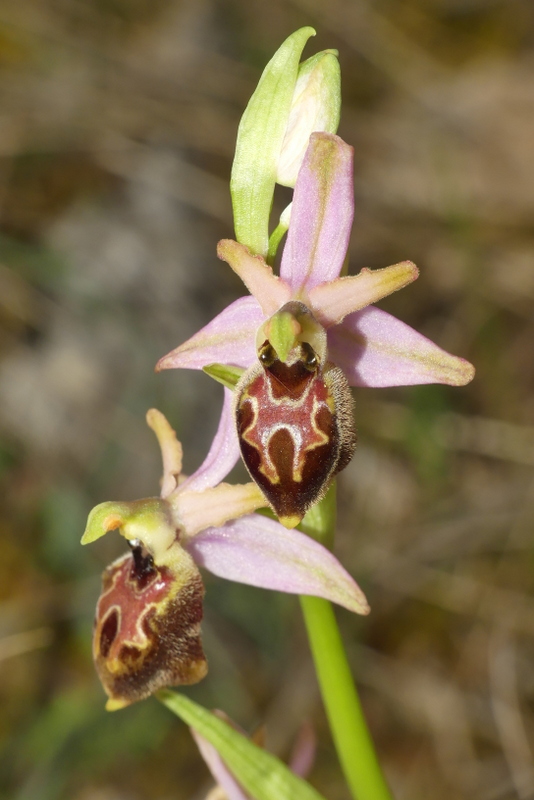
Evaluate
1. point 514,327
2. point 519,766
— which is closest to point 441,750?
point 519,766

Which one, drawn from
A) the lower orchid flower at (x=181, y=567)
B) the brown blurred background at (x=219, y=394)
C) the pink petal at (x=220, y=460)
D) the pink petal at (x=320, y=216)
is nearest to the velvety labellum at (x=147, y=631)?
the lower orchid flower at (x=181, y=567)

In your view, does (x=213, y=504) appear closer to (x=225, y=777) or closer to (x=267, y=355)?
(x=267, y=355)

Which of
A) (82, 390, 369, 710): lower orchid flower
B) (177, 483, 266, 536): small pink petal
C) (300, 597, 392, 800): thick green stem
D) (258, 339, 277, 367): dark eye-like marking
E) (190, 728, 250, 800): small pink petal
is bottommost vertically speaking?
(190, 728, 250, 800): small pink petal

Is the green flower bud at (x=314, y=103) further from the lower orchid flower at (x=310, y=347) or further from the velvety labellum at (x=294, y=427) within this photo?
the velvety labellum at (x=294, y=427)

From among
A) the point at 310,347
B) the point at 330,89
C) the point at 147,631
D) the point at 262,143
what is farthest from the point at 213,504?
the point at 330,89

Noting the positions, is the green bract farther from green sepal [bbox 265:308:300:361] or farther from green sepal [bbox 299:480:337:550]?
green sepal [bbox 299:480:337:550]

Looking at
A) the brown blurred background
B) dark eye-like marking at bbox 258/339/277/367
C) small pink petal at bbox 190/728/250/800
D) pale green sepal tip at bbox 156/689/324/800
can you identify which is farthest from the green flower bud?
the brown blurred background
